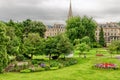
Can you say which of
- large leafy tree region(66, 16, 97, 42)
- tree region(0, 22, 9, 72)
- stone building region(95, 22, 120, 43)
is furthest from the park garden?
stone building region(95, 22, 120, 43)

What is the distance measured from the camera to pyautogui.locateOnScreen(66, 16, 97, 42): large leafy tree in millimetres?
101125

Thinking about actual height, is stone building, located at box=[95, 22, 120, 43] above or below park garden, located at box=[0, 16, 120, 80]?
above

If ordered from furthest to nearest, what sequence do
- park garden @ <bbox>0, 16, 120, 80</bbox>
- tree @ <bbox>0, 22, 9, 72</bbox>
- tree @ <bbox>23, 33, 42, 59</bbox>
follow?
1. tree @ <bbox>23, 33, 42, 59</bbox>
2. park garden @ <bbox>0, 16, 120, 80</bbox>
3. tree @ <bbox>0, 22, 9, 72</bbox>

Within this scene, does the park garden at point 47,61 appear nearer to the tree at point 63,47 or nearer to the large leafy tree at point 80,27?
the tree at point 63,47

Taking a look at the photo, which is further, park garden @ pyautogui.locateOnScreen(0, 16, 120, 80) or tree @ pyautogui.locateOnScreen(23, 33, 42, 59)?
tree @ pyautogui.locateOnScreen(23, 33, 42, 59)

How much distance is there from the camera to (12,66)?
4594cm

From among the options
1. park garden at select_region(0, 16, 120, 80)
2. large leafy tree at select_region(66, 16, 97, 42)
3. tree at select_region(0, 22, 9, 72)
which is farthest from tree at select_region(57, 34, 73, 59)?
large leafy tree at select_region(66, 16, 97, 42)

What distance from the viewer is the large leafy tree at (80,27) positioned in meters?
101

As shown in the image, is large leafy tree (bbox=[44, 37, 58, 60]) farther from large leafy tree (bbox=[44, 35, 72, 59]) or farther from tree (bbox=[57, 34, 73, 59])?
tree (bbox=[57, 34, 73, 59])

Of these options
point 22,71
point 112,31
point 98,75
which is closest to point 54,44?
point 22,71

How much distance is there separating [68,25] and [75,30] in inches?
313

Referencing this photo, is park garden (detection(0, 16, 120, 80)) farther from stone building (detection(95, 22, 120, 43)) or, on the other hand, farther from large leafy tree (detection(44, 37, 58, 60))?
stone building (detection(95, 22, 120, 43))

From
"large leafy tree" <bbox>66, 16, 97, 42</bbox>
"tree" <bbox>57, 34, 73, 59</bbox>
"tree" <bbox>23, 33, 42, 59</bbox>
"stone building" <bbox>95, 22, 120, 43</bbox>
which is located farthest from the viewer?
"stone building" <bbox>95, 22, 120, 43</bbox>

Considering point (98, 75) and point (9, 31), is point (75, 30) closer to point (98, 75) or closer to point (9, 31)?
point (9, 31)
